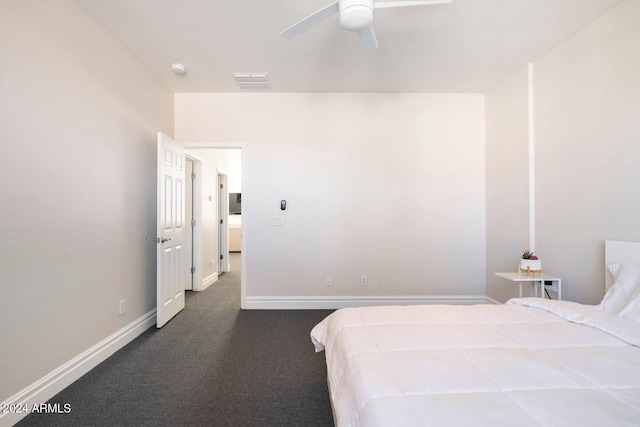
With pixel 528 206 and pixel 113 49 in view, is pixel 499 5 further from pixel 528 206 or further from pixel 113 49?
pixel 113 49

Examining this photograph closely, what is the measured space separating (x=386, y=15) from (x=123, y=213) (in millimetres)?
2773

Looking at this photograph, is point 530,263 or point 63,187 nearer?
point 63,187

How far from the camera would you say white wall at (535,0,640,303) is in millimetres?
2020

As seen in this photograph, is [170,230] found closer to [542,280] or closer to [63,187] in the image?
[63,187]

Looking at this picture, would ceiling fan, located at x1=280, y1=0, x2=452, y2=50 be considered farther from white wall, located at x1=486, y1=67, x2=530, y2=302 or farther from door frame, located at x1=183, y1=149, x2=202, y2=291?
door frame, located at x1=183, y1=149, x2=202, y2=291

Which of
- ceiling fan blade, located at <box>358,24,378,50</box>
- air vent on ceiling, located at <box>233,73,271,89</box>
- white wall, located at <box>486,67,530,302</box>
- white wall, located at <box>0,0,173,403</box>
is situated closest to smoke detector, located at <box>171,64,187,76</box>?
white wall, located at <box>0,0,173,403</box>

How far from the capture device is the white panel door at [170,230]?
2895 mm

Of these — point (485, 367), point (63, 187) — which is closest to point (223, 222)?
point (63, 187)

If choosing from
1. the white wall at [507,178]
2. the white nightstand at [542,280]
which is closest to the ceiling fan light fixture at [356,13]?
the white wall at [507,178]

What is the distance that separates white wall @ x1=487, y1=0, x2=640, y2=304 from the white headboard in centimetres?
8

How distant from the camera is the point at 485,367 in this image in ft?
3.55

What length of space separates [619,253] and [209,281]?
492cm

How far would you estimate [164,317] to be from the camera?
118 inches

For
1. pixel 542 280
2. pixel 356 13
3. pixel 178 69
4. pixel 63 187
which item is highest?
pixel 178 69
